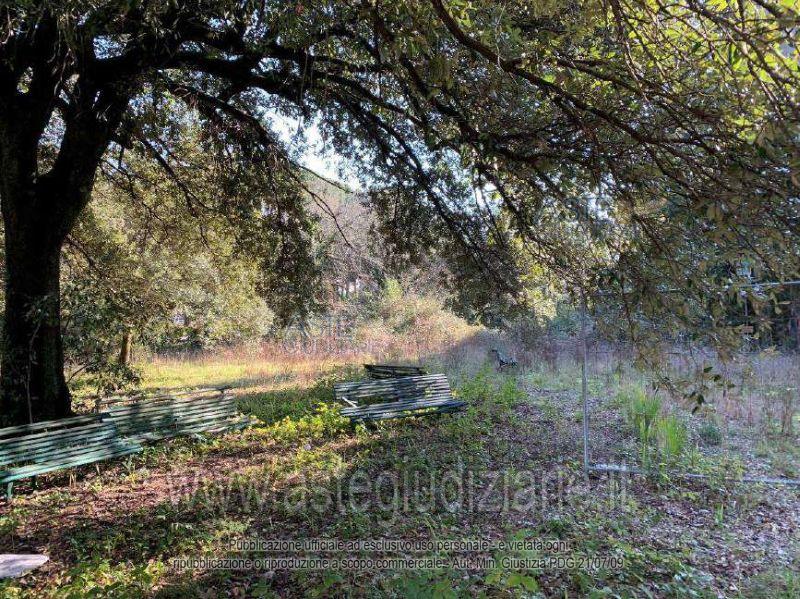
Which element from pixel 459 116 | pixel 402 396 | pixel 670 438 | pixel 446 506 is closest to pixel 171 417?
pixel 402 396

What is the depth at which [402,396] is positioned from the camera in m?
7.64

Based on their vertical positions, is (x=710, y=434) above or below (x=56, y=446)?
below

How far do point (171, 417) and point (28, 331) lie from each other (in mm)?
1836

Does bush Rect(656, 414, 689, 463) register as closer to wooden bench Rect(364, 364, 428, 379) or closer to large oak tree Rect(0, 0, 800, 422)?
large oak tree Rect(0, 0, 800, 422)

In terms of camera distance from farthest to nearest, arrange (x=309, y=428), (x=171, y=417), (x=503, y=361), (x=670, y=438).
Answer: (x=503, y=361)
(x=309, y=428)
(x=171, y=417)
(x=670, y=438)

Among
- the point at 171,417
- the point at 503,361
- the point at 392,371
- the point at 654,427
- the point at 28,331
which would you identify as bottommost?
the point at 654,427

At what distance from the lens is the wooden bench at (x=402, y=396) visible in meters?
6.94

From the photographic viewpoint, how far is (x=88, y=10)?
345cm

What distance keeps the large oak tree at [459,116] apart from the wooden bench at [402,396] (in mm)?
2074

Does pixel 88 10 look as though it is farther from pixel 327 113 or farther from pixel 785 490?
pixel 785 490

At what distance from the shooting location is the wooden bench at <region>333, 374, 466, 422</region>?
273 inches

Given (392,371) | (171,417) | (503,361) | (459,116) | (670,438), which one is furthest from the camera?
(503,361)

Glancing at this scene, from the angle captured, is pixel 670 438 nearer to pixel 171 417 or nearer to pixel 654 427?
pixel 654 427

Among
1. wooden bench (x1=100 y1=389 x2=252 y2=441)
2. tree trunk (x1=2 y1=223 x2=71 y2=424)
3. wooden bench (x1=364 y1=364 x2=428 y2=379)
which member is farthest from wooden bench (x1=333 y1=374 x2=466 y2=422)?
tree trunk (x1=2 y1=223 x2=71 y2=424)
